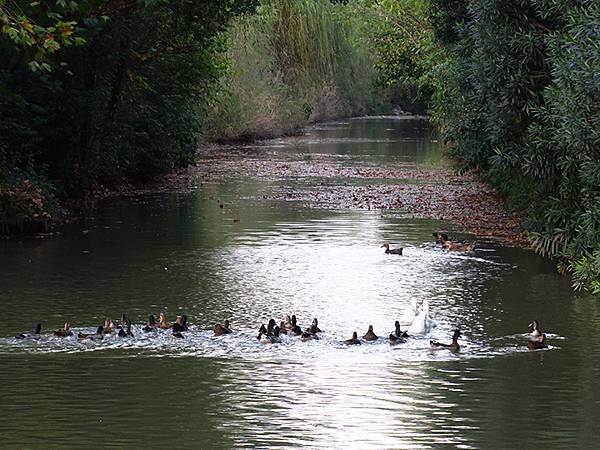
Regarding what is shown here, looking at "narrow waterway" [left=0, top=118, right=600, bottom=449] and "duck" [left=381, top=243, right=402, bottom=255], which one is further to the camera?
"duck" [left=381, top=243, right=402, bottom=255]

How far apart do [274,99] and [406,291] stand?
40.8 metres

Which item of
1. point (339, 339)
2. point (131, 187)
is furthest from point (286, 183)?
point (339, 339)

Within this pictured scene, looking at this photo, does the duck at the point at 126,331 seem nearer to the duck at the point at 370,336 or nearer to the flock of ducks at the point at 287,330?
the flock of ducks at the point at 287,330

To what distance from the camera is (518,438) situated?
11031 millimetres

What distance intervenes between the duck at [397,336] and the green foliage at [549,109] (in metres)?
4.27

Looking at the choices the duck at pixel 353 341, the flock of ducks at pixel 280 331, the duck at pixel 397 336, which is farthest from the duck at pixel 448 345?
the duck at pixel 353 341

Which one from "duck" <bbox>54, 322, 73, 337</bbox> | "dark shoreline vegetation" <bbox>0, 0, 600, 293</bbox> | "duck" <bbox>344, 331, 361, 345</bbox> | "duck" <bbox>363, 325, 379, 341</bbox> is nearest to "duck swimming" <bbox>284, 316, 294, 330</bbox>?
"duck" <bbox>344, 331, 361, 345</bbox>

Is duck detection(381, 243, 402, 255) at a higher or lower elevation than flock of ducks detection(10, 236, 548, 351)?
higher

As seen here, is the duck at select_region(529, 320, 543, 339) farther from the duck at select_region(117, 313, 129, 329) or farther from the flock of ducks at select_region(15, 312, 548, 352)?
the duck at select_region(117, 313, 129, 329)

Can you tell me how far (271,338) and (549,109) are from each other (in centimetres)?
780

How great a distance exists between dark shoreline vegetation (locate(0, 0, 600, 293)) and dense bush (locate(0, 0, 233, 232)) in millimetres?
41

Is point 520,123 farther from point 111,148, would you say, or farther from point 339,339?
point 111,148

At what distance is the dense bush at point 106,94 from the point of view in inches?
959

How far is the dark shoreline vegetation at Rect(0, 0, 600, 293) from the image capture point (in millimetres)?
18141
